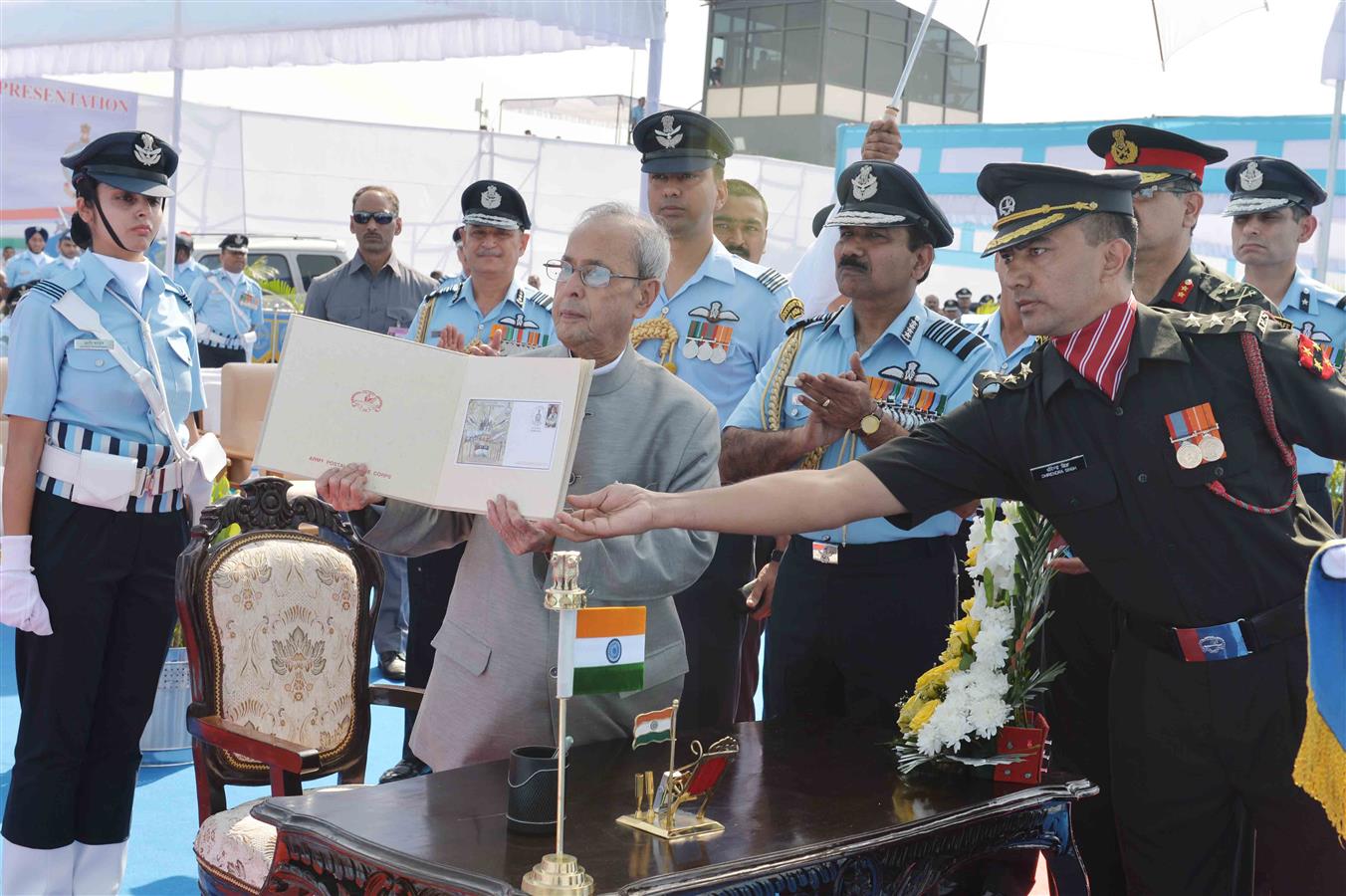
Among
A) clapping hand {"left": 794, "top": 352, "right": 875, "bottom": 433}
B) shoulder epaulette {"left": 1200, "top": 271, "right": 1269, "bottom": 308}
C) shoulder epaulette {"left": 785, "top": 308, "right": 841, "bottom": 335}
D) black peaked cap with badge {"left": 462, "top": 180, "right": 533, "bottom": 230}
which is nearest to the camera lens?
shoulder epaulette {"left": 1200, "top": 271, "right": 1269, "bottom": 308}

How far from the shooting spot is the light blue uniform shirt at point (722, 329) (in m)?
3.90

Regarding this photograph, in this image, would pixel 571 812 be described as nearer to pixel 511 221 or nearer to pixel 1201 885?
pixel 1201 885

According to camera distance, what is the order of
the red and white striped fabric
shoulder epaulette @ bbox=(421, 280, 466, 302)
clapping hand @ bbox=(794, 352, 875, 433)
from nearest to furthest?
the red and white striped fabric < clapping hand @ bbox=(794, 352, 875, 433) < shoulder epaulette @ bbox=(421, 280, 466, 302)

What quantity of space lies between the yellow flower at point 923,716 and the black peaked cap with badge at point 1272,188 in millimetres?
3148

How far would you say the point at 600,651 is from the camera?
2.04 meters

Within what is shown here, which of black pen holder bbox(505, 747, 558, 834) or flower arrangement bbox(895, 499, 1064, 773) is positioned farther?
flower arrangement bbox(895, 499, 1064, 773)

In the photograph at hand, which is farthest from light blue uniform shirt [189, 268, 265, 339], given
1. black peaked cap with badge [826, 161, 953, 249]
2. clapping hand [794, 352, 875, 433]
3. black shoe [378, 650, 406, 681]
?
clapping hand [794, 352, 875, 433]

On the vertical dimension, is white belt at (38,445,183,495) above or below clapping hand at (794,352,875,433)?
below

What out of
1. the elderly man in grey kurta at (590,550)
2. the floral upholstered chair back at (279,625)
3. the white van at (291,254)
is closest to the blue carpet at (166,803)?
the floral upholstered chair back at (279,625)

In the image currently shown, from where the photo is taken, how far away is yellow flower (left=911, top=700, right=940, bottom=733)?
257 cm

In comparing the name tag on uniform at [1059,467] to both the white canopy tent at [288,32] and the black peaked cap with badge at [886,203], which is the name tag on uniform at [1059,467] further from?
the white canopy tent at [288,32]

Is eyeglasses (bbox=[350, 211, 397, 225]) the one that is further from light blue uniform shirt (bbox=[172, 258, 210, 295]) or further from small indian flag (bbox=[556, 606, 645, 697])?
light blue uniform shirt (bbox=[172, 258, 210, 295])

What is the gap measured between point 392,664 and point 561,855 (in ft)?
14.0

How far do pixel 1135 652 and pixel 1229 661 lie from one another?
0.19m
